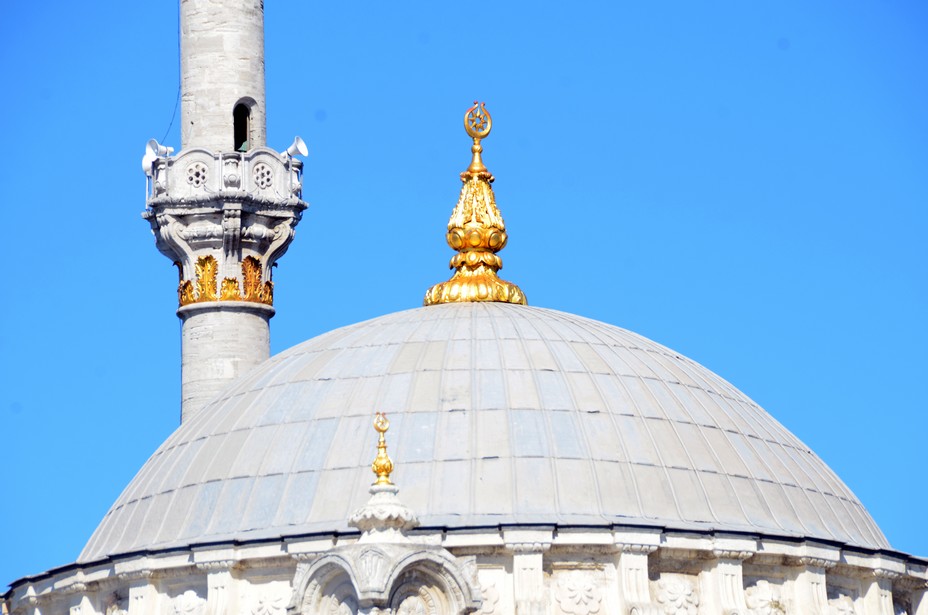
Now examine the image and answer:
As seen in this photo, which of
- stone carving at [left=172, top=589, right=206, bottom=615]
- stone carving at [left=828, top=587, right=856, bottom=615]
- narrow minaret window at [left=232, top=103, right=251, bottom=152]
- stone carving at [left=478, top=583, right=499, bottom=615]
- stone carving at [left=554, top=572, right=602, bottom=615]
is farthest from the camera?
narrow minaret window at [left=232, top=103, right=251, bottom=152]

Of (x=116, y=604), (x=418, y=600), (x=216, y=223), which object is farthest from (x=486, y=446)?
(x=216, y=223)

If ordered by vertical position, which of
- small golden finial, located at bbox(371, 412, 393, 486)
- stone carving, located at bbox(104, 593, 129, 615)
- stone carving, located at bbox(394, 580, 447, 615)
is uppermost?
small golden finial, located at bbox(371, 412, 393, 486)

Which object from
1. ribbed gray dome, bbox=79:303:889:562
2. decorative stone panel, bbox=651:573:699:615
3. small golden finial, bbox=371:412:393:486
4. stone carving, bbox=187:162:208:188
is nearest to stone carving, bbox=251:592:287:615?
ribbed gray dome, bbox=79:303:889:562

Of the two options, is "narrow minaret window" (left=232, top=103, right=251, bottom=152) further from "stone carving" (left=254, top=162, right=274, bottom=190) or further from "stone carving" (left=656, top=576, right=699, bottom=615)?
"stone carving" (left=656, top=576, right=699, bottom=615)

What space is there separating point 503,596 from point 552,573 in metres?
0.88

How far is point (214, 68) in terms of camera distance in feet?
227

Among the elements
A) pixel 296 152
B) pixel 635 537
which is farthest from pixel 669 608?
pixel 296 152

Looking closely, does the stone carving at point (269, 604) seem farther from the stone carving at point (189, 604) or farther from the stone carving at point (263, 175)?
the stone carving at point (263, 175)

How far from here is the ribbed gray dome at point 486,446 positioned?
45.2 metres

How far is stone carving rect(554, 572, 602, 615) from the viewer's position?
4394 cm

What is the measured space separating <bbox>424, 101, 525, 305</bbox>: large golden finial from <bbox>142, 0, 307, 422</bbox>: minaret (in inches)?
584

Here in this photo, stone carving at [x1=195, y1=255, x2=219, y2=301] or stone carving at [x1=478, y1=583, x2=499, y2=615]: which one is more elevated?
stone carving at [x1=195, y1=255, x2=219, y2=301]

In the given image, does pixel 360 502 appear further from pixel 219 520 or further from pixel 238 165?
pixel 238 165

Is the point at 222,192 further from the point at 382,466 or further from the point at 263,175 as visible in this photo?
the point at 382,466
